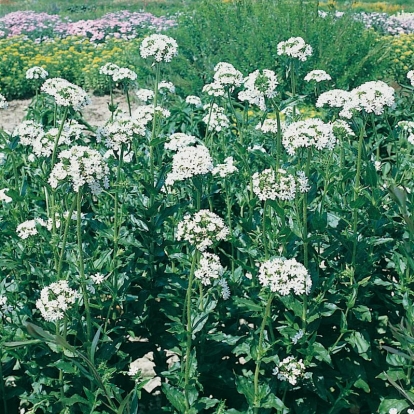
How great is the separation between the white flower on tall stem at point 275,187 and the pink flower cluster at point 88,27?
39.3ft

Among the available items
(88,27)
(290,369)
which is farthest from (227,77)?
(88,27)

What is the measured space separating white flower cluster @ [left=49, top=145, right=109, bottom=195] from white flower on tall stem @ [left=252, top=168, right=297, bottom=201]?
2.05 feet

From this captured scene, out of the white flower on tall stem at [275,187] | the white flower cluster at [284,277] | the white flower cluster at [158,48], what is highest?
the white flower cluster at [158,48]

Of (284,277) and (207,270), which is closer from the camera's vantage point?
(284,277)

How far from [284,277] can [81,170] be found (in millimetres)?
857

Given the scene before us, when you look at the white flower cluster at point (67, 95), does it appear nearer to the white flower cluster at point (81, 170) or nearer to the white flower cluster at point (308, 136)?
the white flower cluster at point (81, 170)

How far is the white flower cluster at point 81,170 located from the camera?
2.45 metres

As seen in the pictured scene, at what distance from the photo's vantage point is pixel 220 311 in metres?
3.03

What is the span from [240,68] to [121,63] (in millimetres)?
3291

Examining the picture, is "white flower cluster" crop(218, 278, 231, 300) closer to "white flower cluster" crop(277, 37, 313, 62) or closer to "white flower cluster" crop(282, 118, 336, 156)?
"white flower cluster" crop(282, 118, 336, 156)

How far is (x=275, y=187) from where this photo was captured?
2.63m

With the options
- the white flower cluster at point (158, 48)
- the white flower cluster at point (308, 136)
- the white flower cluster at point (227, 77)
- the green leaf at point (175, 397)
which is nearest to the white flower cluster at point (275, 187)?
the white flower cluster at point (308, 136)

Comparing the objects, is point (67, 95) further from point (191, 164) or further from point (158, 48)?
point (191, 164)

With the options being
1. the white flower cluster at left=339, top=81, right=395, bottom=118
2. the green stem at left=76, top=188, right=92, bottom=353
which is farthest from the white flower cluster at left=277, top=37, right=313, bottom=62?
the green stem at left=76, top=188, right=92, bottom=353
